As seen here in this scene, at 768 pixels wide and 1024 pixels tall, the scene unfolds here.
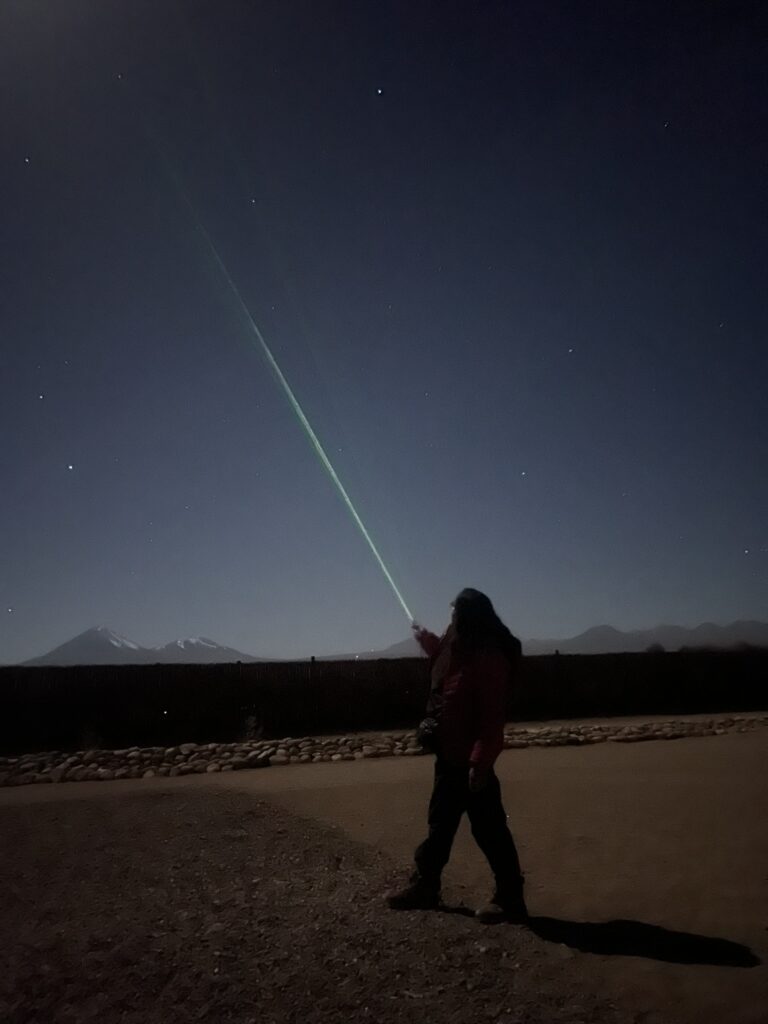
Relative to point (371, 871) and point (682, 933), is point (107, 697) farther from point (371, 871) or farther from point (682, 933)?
point (682, 933)

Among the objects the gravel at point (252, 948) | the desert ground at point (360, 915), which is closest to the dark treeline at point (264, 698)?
the desert ground at point (360, 915)

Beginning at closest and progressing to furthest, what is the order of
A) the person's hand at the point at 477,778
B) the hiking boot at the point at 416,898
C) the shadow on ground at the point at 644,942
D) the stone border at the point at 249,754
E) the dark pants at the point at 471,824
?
1. the shadow on ground at the point at 644,942
2. the person's hand at the point at 477,778
3. the dark pants at the point at 471,824
4. the hiking boot at the point at 416,898
5. the stone border at the point at 249,754

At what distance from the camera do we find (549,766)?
11.7 m

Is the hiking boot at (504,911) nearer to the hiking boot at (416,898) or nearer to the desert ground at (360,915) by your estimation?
the desert ground at (360,915)

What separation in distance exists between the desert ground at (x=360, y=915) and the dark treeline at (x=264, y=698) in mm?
9305

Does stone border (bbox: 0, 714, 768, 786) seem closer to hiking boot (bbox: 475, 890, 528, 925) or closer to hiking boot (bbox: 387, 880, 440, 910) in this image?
hiking boot (bbox: 387, 880, 440, 910)

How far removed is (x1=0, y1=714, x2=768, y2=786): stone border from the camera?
13.0 metres

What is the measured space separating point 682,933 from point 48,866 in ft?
13.8

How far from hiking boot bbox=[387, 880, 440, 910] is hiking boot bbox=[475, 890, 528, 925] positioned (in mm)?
253

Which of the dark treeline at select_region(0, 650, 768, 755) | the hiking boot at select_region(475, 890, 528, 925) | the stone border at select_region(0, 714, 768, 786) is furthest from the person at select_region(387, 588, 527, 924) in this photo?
the dark treeline at select_region(0, 650, 768, 755)

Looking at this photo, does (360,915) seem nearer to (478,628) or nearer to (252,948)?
(252,948)

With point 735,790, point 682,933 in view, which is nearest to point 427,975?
point 682,933

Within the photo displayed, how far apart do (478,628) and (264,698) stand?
15.4m

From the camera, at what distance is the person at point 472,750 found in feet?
14.2
